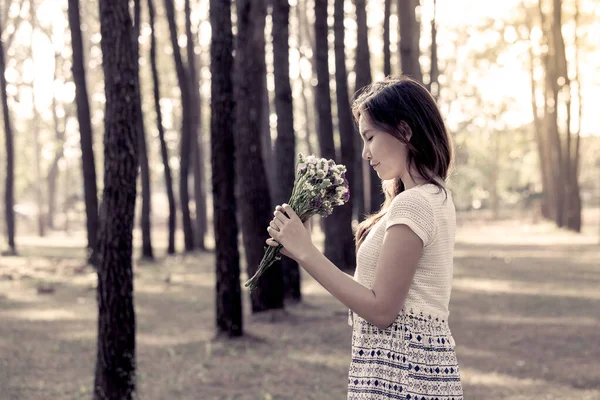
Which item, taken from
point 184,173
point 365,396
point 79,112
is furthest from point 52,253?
point 365,396

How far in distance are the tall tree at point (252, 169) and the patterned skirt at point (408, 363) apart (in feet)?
31.8

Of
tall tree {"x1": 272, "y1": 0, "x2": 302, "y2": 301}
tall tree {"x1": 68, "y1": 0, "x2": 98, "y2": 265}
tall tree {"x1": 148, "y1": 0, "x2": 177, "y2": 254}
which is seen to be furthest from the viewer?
tall tree {"x1": 148, "y1": 0, "x2": 177, "y2": 254}

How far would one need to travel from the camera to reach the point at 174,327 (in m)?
13.7

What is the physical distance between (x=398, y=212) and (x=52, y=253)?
29657 millimetres

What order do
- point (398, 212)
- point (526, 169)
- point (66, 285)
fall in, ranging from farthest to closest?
1. point (526, 169)
2. point (66, 285)
3. point (398, 212)

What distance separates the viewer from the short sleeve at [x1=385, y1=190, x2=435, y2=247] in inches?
118

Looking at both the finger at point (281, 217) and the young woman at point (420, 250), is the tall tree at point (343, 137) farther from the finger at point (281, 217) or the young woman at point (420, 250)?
the finger at point (281, 217)

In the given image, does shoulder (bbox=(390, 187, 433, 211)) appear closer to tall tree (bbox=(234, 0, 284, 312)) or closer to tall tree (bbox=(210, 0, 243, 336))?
Answer: tall tree (bbox=(210, 0, 243, 336))

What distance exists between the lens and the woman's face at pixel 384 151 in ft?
10.4

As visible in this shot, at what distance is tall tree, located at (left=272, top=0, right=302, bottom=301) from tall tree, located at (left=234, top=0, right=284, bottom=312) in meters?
0.85

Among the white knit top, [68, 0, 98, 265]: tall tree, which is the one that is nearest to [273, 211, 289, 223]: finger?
the white knit top

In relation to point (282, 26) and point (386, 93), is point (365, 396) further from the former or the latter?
point (282, 26)

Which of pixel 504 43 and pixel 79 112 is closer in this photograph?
pixel 79 112

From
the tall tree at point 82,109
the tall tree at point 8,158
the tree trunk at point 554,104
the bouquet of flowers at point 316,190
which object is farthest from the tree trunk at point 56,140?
the bouquet of flowers at point 316,190
